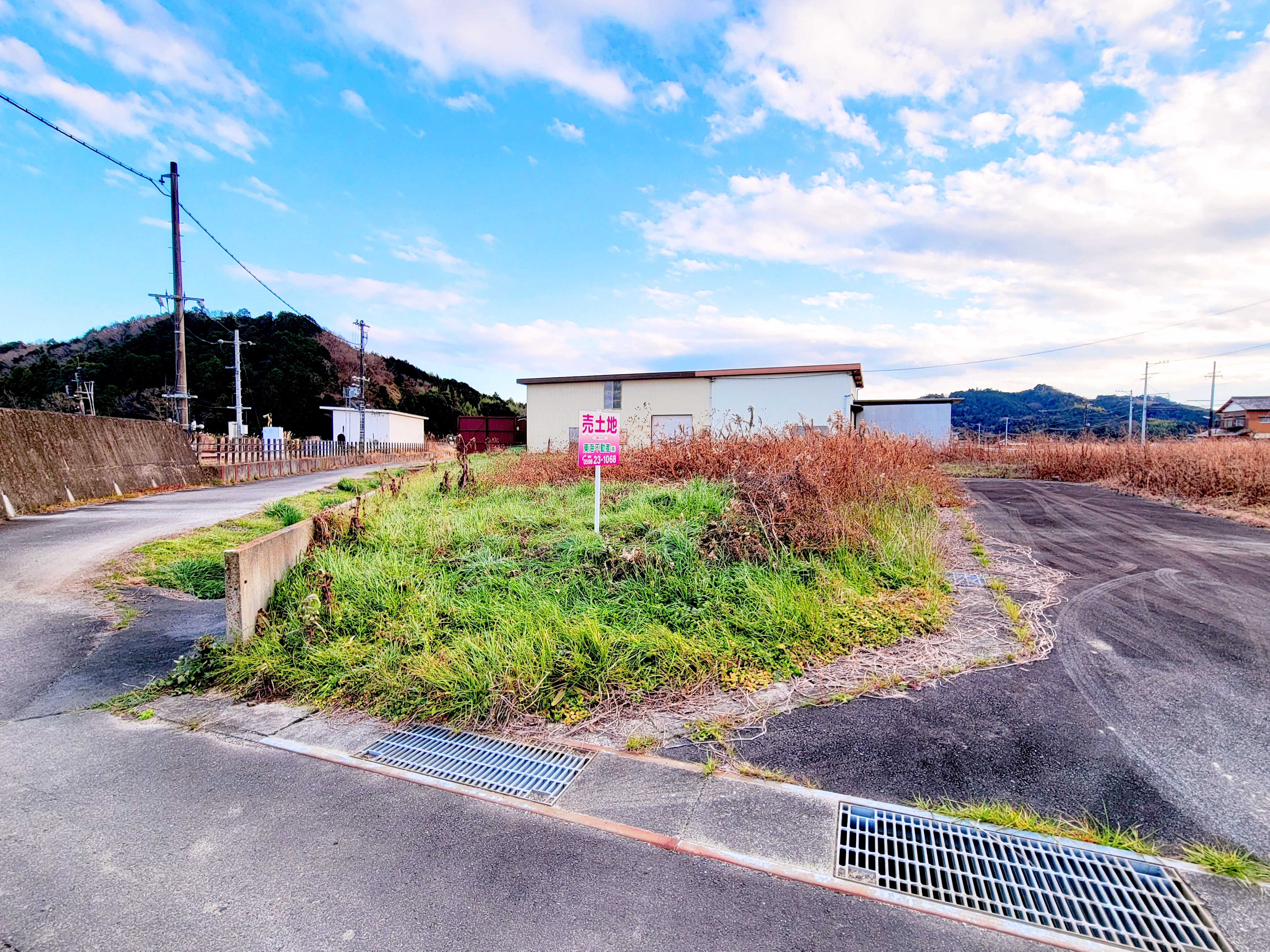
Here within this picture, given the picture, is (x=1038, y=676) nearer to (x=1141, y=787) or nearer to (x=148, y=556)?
(x=1141, y=787)

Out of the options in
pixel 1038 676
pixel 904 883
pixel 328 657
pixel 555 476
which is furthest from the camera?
pixel 555 476

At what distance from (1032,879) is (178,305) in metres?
22.2

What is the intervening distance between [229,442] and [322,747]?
651 inches

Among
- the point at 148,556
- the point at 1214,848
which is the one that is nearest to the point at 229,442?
the point at 148,556

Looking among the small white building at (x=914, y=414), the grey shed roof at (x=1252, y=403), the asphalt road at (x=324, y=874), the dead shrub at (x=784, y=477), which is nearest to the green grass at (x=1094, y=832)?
the asphalt road at (x=324, y=874)

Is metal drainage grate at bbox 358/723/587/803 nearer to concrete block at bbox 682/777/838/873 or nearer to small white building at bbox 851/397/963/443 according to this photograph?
concrete block at bbox 682/777/838/873

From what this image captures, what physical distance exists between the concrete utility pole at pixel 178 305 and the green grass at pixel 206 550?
10212 mm

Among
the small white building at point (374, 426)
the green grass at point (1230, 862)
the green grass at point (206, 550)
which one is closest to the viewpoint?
the green grass at point (1230, 862)

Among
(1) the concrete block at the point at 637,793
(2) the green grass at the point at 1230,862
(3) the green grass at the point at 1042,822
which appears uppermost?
(2) the green grass at the point at 1230,862

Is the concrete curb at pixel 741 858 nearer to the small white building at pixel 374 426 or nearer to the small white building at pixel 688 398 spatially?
the small white building at pixel 688 398

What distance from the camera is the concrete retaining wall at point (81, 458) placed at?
29.9 feet

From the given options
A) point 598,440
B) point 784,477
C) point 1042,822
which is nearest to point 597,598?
point 598,440

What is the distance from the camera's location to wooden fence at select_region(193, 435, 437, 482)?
1570 centimetres

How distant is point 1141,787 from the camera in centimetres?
247
